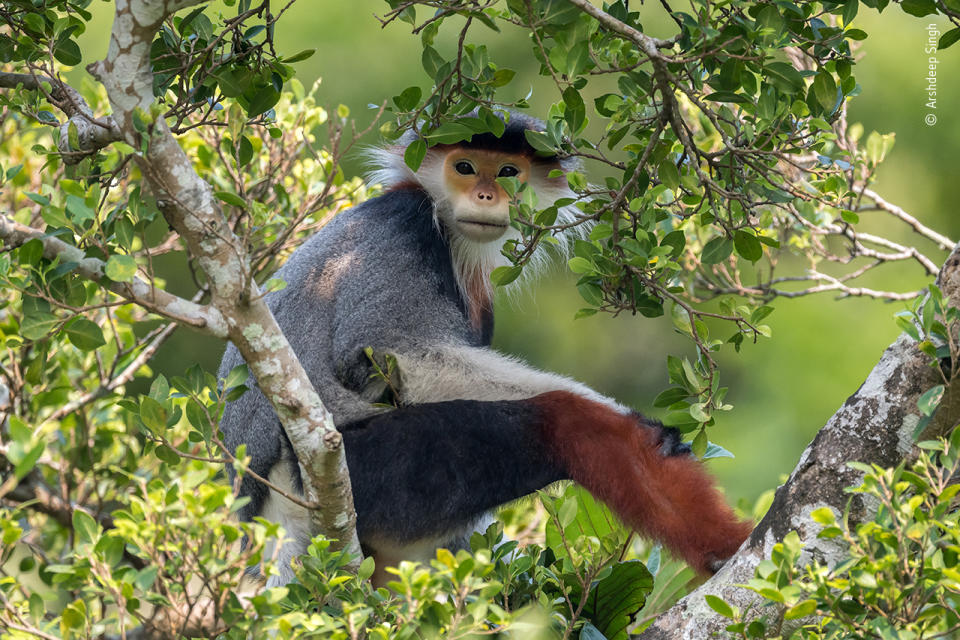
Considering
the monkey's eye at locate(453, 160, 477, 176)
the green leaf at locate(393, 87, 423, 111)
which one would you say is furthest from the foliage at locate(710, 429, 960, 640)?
the monkey's eye at locate(453, 160, 477, 176)

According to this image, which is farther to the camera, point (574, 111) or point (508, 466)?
point (508, 466)

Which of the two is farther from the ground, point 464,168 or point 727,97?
point 727,97

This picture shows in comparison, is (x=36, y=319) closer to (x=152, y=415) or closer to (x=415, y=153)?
(x=152, y=415)

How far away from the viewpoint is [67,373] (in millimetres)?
4152

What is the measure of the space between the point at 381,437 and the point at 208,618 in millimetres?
1102

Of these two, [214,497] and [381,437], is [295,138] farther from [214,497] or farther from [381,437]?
[214,497]

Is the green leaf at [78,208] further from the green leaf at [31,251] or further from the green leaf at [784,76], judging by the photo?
the green leaf at [784,76]

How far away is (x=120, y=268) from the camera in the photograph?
2066 mm

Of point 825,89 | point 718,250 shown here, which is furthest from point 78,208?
point 825,89

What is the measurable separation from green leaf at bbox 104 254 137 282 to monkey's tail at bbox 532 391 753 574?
1475mm

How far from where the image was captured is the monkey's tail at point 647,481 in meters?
2.96

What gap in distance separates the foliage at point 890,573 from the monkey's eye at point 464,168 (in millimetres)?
2435

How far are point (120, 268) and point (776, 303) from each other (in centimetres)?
771

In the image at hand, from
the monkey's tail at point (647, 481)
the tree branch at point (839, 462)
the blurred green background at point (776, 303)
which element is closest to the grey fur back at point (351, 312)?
the monkey's tail at point (647, 481)
